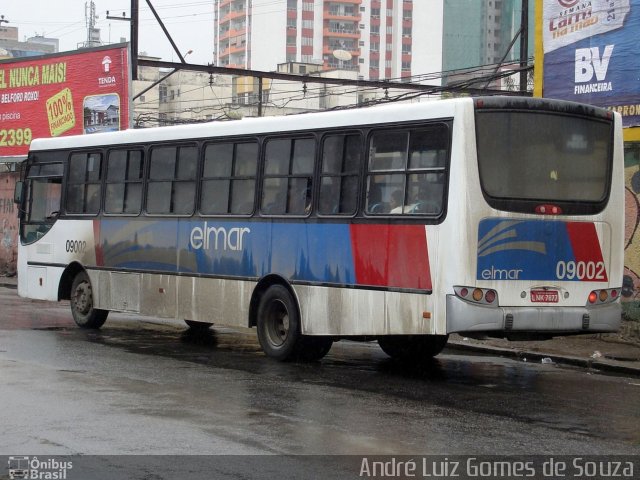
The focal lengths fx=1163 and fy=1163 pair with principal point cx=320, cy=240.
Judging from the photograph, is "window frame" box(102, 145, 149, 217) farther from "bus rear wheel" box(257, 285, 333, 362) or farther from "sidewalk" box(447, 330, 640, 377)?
"sidewalk" box(447, 330, 640, 377)

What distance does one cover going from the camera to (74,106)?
124 ft

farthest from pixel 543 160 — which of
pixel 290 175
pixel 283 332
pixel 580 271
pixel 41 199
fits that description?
pixel 41 199

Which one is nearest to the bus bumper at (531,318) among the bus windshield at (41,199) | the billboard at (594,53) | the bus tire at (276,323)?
the bus tire at (276,323)

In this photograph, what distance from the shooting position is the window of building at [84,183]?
18469 millimetres

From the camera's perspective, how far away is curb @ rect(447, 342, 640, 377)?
47.5ft

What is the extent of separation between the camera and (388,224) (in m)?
13.2

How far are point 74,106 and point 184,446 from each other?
1200 inches

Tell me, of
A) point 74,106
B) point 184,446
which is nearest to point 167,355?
point 184,446

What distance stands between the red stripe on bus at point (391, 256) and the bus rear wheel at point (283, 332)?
4.15 ft

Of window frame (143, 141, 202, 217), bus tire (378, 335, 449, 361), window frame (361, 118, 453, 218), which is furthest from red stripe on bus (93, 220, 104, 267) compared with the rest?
window frame (361, 118, 453, 218)

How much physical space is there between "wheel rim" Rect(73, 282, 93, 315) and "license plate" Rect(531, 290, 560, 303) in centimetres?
828

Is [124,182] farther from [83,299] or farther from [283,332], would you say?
[283,332]

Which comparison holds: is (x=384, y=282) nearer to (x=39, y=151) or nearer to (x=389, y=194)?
(x=389, y=194)

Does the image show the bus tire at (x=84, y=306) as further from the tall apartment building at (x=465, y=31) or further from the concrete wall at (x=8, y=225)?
the tall apartment building at (x=465, y=31)
